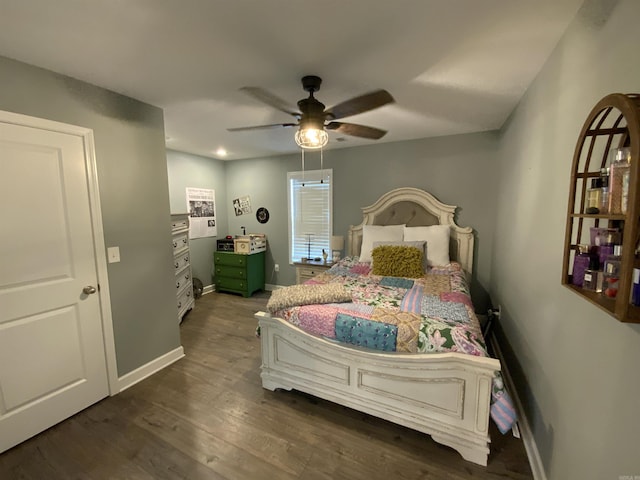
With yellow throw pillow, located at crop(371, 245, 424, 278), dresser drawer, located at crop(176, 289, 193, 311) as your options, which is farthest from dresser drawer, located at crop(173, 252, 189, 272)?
yellow throw pillow, located at crop(371, 245, 424, 278)

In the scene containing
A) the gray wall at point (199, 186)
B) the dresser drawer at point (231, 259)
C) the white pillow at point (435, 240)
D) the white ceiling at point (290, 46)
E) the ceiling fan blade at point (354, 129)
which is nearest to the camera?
the white ceiling at point (290, 46)

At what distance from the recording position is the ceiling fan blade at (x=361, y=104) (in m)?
1.70

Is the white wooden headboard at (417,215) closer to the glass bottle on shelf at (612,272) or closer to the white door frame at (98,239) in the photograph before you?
the glass bottle on shelf at (612,272)

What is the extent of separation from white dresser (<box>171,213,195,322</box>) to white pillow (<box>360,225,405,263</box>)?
2.37m

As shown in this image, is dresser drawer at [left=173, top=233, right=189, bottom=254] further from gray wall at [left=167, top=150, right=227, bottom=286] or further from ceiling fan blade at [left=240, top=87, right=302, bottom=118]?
ceiling fan blade at [left=240, top=87, right=302, bottom=118]

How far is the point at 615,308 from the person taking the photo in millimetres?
736

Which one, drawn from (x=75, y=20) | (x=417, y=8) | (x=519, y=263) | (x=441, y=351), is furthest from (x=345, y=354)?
(x=75, y=20)

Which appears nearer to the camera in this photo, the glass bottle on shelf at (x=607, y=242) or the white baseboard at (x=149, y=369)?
the glass bottle on shelf at (x=607, y=242)

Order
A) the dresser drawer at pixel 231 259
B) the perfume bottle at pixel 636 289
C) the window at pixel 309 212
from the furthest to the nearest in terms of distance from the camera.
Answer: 1. the dresser drawer at pixel 231 259
2. the window at pixel 309 212
3. the perfume bottle at pixel 636 289

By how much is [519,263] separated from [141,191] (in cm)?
311

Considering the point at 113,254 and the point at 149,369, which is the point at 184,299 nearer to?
the point at 149,369

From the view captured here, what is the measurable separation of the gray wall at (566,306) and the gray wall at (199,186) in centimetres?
423

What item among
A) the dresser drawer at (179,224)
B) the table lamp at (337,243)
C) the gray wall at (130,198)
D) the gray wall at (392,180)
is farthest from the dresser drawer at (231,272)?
the gray wall at (130,198)

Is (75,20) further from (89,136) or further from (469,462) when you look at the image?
(469,462)
